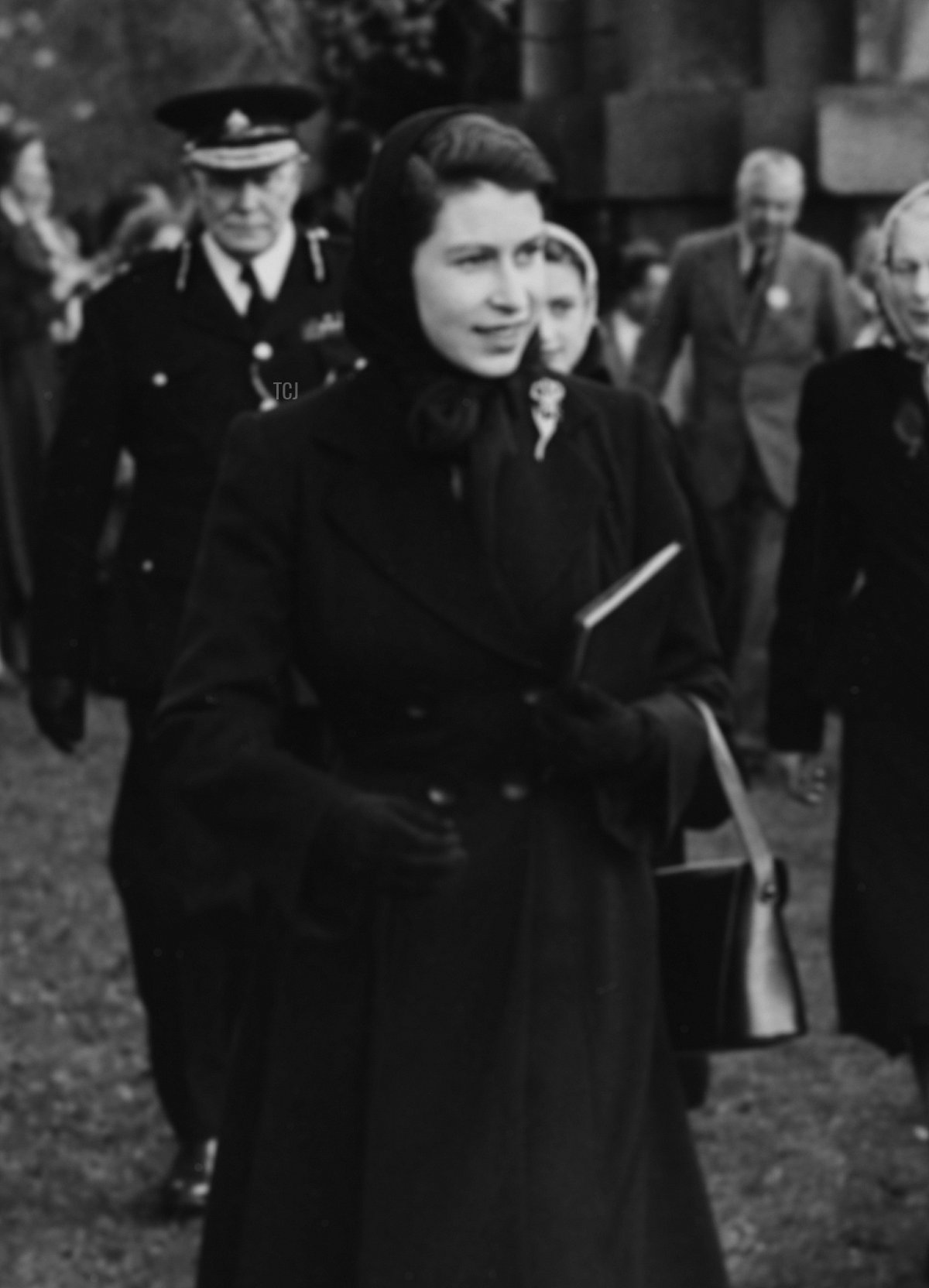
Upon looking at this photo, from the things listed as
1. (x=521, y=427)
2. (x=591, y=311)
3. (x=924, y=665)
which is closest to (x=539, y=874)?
(x=521, y=427)

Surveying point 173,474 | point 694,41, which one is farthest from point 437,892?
point 694,41

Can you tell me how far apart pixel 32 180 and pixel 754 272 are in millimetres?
3286

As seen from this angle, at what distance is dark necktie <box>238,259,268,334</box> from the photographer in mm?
7871

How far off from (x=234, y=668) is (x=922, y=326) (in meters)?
2.27

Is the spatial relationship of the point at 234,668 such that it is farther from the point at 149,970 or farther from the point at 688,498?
the point at 149,970

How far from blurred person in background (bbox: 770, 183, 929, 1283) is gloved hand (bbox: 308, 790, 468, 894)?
81.5 inches

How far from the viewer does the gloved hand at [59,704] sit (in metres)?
7.82

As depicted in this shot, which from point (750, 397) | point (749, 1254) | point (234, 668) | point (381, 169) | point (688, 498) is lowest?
point (750, 397)

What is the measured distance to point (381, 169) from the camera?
535 cm

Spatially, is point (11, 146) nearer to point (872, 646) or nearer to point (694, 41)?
point (694, 41)

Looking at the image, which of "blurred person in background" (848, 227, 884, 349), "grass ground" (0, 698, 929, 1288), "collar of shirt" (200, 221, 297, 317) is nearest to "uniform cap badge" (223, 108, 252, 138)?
"collar of shirt" (200, 221, 297, 317)

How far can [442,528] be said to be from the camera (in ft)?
17.6

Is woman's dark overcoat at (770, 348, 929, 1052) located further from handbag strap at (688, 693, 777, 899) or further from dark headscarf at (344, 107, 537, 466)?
dark headscarf at (344, 107, 537, 466)

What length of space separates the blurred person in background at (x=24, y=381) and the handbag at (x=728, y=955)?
34.5 feet
